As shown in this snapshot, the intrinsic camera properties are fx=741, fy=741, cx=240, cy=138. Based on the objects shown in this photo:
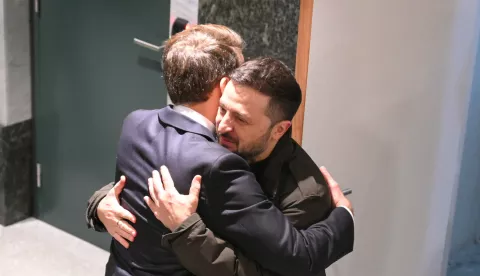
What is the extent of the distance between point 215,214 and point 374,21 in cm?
99

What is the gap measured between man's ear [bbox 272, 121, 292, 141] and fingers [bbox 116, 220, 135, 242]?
377 mm

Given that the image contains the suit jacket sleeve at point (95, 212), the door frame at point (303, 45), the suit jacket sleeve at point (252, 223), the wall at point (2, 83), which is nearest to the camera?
the suit jacket sleeve at point (252, 223)

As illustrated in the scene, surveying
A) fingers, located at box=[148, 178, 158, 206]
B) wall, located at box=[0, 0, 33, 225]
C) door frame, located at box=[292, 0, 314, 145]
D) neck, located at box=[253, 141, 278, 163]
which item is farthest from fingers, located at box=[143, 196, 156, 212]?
wall, located at box=[0, 0, 33, 225]

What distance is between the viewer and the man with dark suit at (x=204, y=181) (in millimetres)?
1474

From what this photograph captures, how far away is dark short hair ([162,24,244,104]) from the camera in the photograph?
1.57 metres

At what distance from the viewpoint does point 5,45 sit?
11.1 ft

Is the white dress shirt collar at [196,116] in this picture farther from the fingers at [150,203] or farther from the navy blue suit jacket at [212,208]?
the fingers at [150,203]

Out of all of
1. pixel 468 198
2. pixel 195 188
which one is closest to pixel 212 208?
pixel 195 188

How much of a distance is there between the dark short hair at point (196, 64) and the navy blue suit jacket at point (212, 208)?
57 mm

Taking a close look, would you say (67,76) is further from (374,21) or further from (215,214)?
(215,214)

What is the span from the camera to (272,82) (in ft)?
4.97

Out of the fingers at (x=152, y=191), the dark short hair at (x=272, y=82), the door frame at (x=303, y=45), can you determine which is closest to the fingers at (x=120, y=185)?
the fingers at (x=152, y=191)

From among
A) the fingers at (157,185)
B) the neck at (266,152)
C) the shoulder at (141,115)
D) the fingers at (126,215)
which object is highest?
the shoulder at (141,115)

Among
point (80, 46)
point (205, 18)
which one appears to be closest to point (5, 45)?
point (80, 46)
